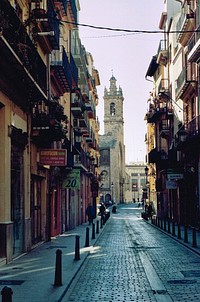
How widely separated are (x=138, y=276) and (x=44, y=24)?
996cm

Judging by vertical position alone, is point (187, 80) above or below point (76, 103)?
above

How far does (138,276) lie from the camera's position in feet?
41.8

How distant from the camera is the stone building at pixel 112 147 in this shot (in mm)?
118500

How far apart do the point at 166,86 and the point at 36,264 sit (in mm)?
32200

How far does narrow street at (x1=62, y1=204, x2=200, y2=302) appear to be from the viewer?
33.4 feet

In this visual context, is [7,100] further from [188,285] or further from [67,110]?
[67,110]

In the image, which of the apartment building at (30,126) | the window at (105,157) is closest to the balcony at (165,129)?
the apartment building at (30,126)

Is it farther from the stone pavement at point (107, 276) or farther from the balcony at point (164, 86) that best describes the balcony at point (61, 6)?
the balcony at point (164, 86)

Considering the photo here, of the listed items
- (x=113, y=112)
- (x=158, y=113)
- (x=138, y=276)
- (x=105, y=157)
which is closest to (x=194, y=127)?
(x=138, y=276)

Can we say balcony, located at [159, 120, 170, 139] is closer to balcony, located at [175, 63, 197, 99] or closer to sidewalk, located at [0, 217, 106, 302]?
balcony, located at [175, 63, 197, 99]

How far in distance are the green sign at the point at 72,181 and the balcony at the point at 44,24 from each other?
7.70m

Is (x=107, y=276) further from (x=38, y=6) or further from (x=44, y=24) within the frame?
(x=38, y=6)

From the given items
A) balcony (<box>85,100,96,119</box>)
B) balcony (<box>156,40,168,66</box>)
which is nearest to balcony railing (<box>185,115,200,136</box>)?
balcony (<box>156,40,168,66</box>)

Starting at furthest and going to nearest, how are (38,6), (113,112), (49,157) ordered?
(113,112) → (49,157) → (38,6)
